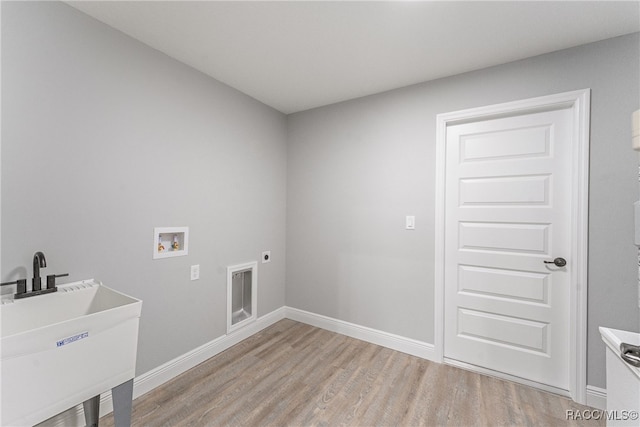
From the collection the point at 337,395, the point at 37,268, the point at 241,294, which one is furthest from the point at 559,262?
the point at 37,268

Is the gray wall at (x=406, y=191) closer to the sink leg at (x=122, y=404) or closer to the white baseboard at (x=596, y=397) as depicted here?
the white baseboard at (x=596, y=397)

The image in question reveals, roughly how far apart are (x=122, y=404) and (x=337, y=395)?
1323mm

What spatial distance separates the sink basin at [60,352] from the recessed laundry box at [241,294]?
116 centimetres

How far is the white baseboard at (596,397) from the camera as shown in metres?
1.83

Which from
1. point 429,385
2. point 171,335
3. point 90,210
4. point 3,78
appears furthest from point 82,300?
point 429,385

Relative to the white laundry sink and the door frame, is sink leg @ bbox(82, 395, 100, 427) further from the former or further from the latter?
the door frame

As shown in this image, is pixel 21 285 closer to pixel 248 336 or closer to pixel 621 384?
pixel 248 336

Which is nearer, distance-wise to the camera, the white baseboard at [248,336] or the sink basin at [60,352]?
the sink basin at [60,352]

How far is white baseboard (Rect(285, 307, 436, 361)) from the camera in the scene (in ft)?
8.17

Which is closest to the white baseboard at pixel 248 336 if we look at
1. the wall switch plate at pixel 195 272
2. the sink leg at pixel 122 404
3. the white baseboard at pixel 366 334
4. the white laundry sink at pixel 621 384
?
the white baseboard at pixel 366 334

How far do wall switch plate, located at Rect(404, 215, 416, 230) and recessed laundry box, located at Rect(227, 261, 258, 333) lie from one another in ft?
5.30

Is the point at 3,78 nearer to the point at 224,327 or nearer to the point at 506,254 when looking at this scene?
the point at 224,327

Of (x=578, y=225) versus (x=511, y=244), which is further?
(x=511, y=244)

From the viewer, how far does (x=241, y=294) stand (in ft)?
9.30
